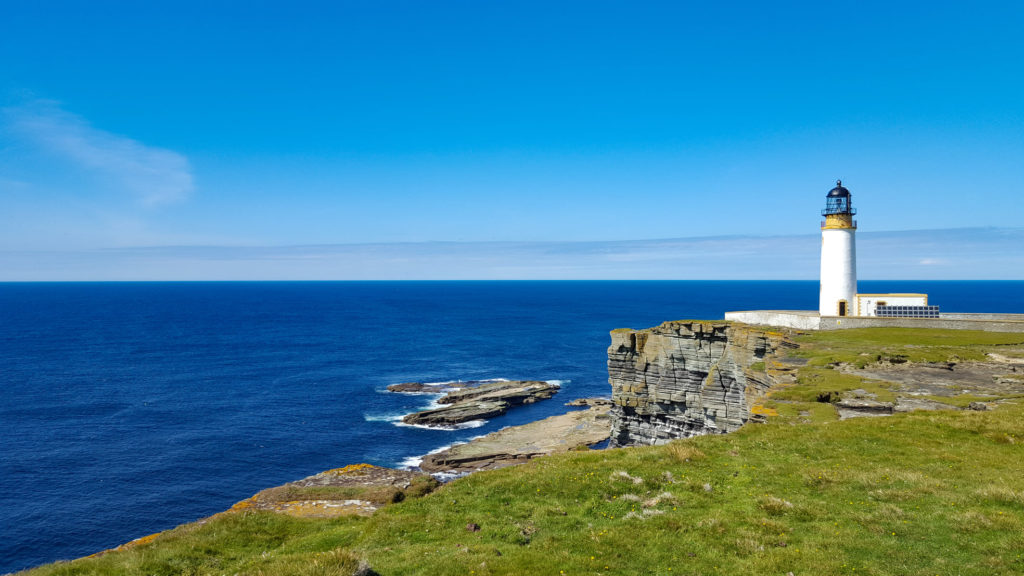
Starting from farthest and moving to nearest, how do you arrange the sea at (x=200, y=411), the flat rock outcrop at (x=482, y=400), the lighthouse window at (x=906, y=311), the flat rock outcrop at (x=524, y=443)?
the flat rock outcrop at (x=482, y=400)
the flat rock outcrop at (x=524, y=443)
the lighthouse window at (x=906, y=311)
the sea at (x=200, y=411)

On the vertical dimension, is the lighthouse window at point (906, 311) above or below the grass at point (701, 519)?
above

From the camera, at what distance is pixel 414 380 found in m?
91.9

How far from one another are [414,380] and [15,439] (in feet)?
163

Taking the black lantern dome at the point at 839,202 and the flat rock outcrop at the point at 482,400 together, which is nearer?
the black lantern dome at the point at 839,202

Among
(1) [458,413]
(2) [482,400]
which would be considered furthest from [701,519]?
(2) [482,400]

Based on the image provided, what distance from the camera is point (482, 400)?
251 feet

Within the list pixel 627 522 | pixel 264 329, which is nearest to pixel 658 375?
pixel 627 522

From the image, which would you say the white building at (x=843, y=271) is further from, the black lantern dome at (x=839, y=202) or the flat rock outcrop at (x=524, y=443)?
the flat rock outcrop at (x=524, y=443)

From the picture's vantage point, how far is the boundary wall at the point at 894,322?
136 feet

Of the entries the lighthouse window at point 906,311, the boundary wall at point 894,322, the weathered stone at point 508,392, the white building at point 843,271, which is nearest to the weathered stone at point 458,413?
the weathered stone at point 508,392

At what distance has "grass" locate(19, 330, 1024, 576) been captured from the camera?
469 inches

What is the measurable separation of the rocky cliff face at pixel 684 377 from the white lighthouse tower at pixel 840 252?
13956 mm

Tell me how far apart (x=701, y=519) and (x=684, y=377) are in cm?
3399

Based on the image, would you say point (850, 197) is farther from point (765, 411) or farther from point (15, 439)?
point (15, 439)
